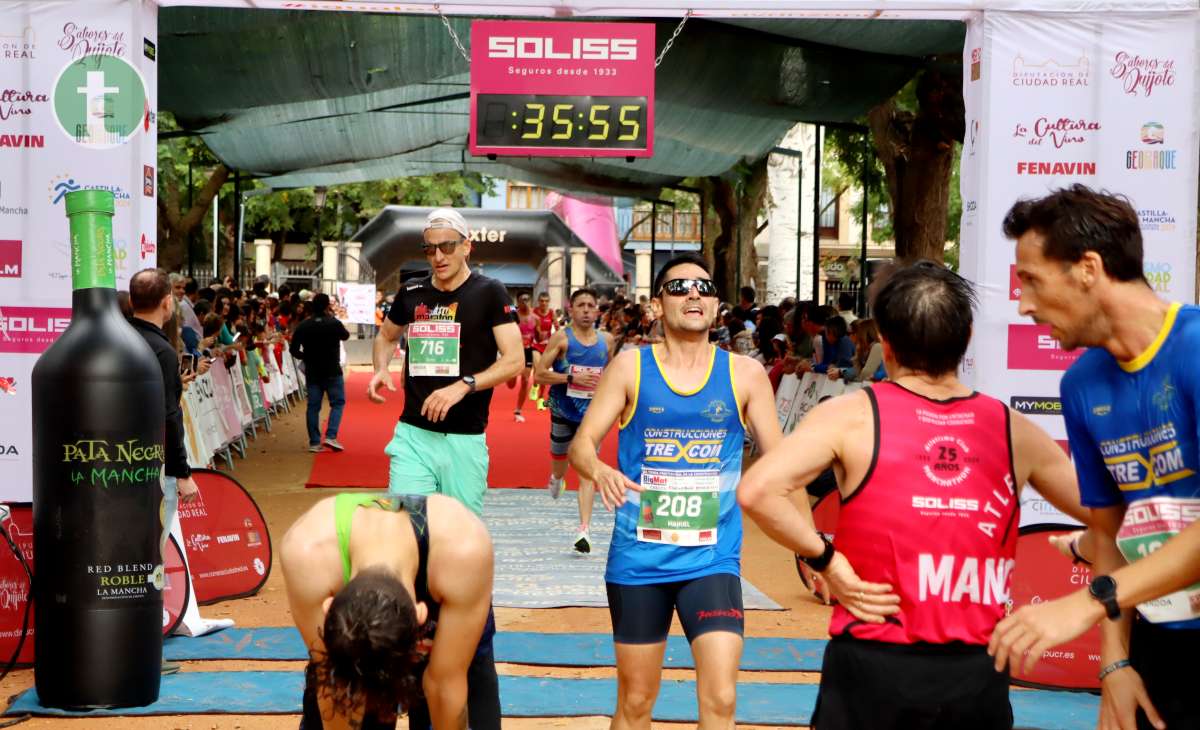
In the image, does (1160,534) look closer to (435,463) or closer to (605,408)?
(605,408)

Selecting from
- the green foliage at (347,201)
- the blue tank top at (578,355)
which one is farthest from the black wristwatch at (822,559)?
the green foliage at (347,201)

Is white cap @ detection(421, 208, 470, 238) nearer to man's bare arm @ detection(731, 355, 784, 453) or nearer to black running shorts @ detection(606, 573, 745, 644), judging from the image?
man's bare arm @ detection(731, 355, 784, 453)

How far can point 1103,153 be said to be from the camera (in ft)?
25.8

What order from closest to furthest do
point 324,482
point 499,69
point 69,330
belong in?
1. point 69,330
2. point 499,69
3. point 324,482

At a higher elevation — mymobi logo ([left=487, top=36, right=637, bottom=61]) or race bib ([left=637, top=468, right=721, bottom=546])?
mymobi logo ([left=487, top=36, right=637, bottom=61])

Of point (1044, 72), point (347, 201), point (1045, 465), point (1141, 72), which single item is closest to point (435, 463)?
point (1045, 465)

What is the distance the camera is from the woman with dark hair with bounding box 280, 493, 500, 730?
126 inches

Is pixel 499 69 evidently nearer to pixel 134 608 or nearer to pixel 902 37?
pixel 902 37

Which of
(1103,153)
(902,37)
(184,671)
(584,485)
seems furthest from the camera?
(902,37)

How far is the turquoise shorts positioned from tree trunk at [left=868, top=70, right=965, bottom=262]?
797 cm

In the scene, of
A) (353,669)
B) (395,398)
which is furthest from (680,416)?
(395,398)

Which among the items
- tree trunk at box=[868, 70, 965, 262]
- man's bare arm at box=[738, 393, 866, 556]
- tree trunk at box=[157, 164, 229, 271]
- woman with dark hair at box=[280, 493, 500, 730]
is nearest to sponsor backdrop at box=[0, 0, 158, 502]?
woman with dark hair at box=[280, 493, 500, 730]

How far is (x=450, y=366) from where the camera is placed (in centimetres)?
666

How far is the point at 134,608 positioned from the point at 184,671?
3.03ft
